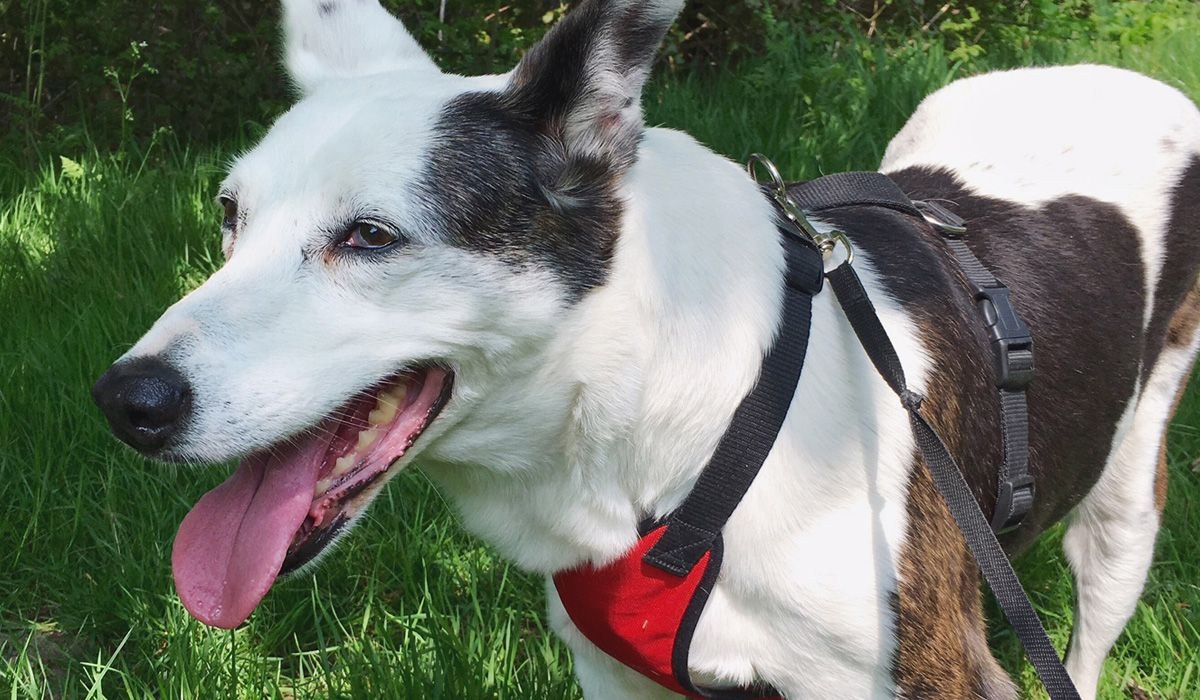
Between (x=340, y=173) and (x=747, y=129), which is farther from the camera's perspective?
(x=747, y=129)

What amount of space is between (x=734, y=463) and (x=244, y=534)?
840 mm

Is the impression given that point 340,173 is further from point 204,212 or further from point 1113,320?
point 204,212

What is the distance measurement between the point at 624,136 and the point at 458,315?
47 cm

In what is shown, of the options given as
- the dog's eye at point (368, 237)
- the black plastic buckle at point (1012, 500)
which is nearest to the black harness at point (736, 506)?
the black plastic buckle at point (1012, 500)

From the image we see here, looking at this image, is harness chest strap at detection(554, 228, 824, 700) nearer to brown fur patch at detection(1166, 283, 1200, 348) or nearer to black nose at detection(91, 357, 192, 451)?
black nose at detection(91, 357, 192, 451)

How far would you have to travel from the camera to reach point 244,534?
6.80ft

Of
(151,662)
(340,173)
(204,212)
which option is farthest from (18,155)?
(340,173)

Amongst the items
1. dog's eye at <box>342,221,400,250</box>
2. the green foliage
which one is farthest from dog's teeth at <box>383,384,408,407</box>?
the green foliage

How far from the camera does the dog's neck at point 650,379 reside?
2.12 meters

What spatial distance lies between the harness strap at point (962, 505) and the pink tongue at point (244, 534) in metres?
0.97

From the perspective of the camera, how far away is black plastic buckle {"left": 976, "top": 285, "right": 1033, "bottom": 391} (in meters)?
2.48

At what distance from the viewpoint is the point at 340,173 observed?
2.08m

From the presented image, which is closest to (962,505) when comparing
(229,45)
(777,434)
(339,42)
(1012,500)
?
(777,434)

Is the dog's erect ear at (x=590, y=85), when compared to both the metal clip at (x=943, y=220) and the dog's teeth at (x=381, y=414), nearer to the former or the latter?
the dog's teeth at (x=381, y=414)
